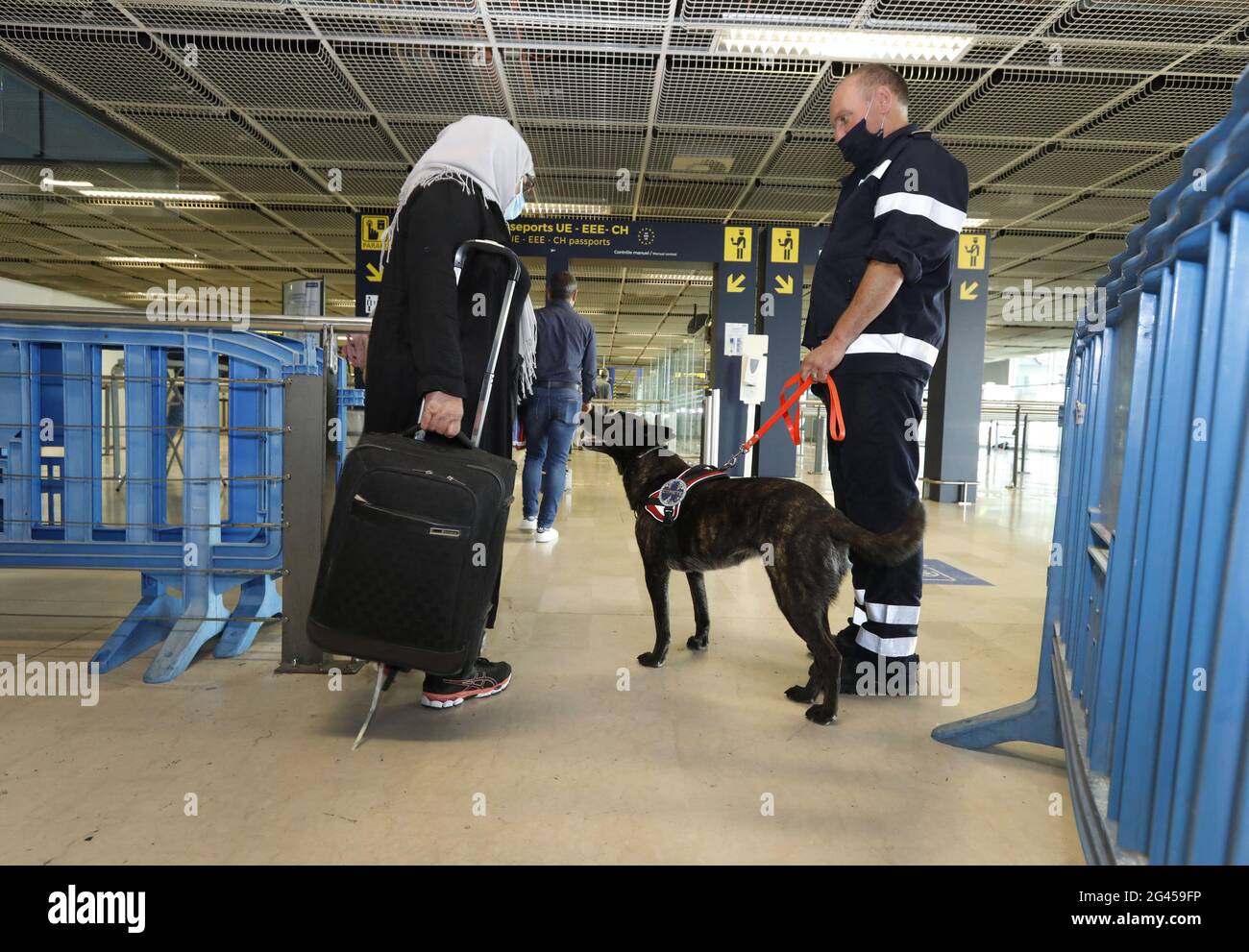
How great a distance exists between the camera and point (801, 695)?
220cm

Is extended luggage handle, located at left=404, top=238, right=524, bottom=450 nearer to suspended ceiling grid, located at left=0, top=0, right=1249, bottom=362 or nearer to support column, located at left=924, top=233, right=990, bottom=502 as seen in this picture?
suspended ceiling grid, located at left=0, top=0, right=1249, bottom=362

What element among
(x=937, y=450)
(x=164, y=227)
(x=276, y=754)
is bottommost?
(x=276, y=754)

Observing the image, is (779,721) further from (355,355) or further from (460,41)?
(460,41)

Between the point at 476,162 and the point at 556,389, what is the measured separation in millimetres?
3174

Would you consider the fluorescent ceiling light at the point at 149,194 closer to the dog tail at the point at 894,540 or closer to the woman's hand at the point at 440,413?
the woman's hand at the point at 440,413

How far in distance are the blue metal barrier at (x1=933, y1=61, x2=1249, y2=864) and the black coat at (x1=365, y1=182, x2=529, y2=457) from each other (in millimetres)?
1428

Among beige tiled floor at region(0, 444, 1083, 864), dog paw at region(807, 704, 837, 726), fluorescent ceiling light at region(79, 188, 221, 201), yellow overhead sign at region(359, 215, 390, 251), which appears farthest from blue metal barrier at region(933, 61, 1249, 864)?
fluorescent ceiling light at region(79, 188, 221, 201)

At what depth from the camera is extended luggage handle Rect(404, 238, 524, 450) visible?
1.82 meters

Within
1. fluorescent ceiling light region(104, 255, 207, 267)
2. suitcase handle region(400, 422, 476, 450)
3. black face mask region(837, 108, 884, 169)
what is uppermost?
fluorescent ceiling light region(104, 255, 207, 267)

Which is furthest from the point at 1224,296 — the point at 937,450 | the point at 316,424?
the point at 937,450

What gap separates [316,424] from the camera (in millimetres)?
2326

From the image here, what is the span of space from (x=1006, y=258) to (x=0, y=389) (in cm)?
1326

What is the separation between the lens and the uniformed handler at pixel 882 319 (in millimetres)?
2096

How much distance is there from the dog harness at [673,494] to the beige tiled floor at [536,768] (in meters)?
0.55
